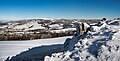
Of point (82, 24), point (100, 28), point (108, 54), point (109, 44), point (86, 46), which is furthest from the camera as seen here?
point (82, 24)

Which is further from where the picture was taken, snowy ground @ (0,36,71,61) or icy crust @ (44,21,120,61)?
snowy ground @ (0,36,71,61)

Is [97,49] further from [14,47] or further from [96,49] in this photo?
[14,47]

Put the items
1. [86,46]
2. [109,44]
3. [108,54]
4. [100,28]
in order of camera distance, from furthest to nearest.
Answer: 1. [100,28]
2. [86,46]
3. [109,44]
4. [108,54]

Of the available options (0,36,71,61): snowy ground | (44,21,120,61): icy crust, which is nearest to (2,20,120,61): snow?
(44,21,120,61): icy crust

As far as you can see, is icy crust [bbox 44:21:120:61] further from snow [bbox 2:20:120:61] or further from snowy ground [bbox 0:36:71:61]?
snowy ground [bbox 0:36:71:61]

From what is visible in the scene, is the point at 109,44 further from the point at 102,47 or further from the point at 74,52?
the point at 74,52

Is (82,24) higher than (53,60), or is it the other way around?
(82,24)

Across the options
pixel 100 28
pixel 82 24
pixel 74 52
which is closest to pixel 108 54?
pixel 74 52

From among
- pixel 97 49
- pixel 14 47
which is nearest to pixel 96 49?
pixel 97 49
